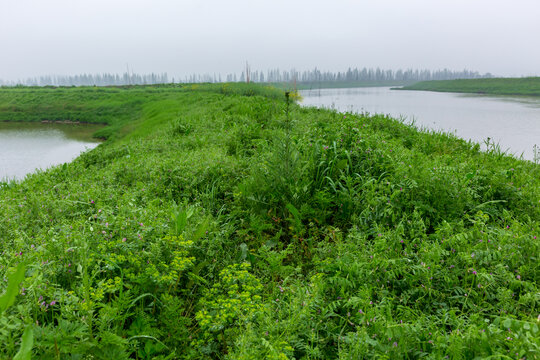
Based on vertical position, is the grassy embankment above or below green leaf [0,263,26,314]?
below

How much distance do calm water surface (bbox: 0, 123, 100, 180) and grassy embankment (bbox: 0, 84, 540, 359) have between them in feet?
22.2

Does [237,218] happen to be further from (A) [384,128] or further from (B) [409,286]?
(A) [384,128]

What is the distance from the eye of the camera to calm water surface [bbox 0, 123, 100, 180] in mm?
12475

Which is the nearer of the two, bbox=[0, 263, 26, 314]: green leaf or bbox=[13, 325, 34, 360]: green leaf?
bbox=[13, 325, 34, 360]: green leaf

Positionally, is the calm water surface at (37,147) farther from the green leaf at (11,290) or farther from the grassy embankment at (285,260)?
the green leaf at (11,290)

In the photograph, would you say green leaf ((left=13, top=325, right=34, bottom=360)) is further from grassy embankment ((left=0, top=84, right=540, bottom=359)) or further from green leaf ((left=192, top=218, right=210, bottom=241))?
green leaf ((left=192, top=218, right=210, bottom=241))

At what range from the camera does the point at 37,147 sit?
679 inches

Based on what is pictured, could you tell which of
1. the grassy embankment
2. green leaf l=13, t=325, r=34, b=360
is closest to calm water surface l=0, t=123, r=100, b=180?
the grassy embankment

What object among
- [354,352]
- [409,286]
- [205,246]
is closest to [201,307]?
[205,246]

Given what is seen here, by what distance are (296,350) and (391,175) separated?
282cm

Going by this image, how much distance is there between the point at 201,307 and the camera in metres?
2.69

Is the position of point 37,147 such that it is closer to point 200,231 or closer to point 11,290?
point 200,231

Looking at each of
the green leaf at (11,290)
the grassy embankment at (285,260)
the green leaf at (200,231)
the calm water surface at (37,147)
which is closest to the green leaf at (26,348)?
Answer: the grassy embankment at (285,260)

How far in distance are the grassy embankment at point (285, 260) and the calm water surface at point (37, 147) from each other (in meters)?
6.76
